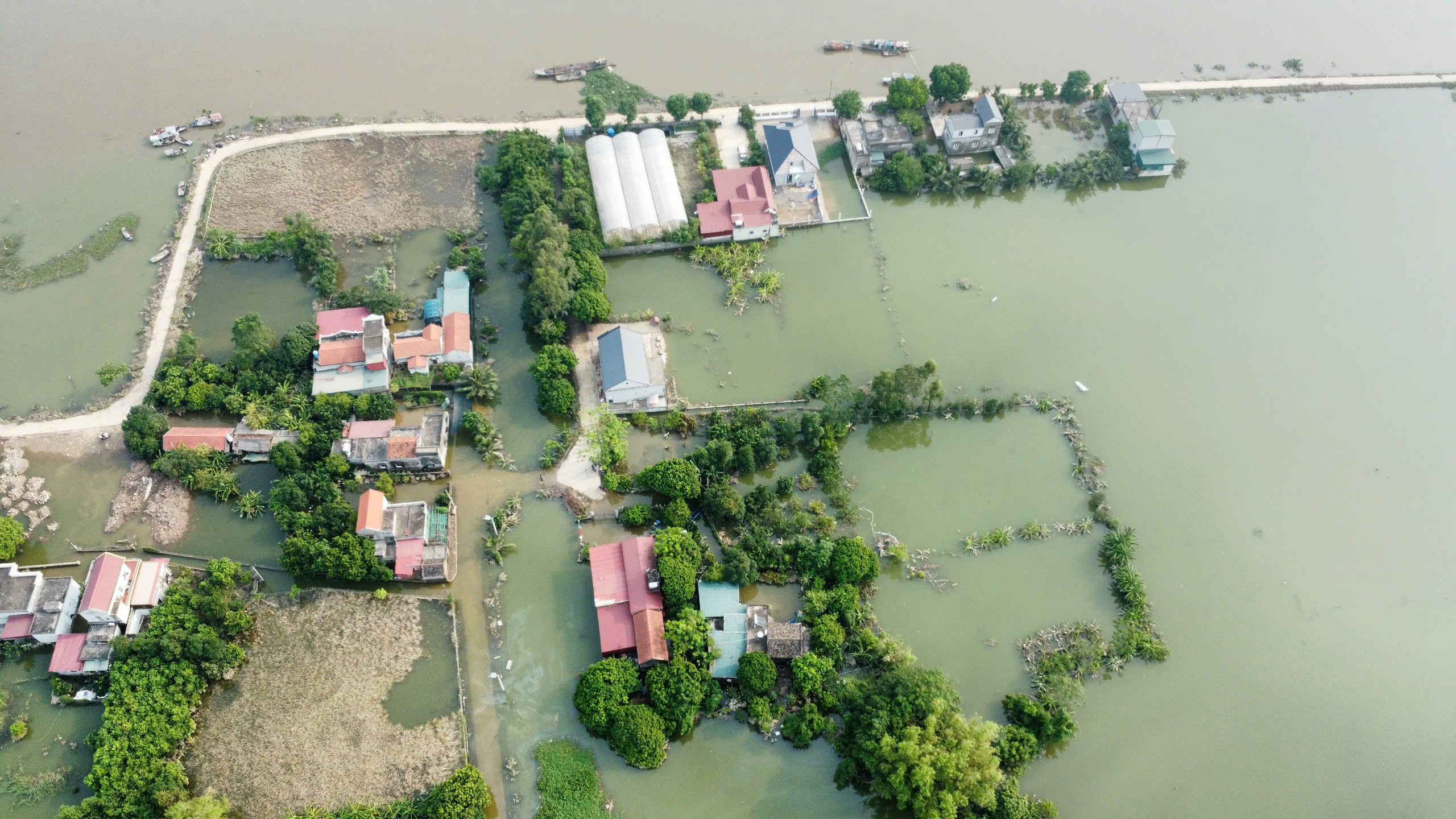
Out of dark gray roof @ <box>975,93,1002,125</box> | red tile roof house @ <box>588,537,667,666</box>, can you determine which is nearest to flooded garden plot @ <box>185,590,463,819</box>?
red tile roof house @ <box>588,537,667,666</box>

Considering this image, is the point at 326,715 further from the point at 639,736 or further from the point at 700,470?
the point at 700,470

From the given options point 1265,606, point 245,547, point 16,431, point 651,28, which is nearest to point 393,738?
point 245,547

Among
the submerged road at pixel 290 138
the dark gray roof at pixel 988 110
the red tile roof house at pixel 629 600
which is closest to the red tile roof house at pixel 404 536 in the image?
the red tile roof house at pixel 629 600

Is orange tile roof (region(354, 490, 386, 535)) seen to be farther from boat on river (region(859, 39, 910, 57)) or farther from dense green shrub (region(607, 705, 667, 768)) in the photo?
boat on river (region(859, 39, 910, 57))

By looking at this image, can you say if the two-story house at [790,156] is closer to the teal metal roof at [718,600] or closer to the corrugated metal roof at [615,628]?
the teal metal roof at [718,600]

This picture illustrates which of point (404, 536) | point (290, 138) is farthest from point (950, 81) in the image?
point (404, 536)

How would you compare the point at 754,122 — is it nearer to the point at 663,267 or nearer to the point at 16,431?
the point at 663,267
